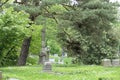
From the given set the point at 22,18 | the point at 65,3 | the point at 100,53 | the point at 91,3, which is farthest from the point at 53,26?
the point at 22,18

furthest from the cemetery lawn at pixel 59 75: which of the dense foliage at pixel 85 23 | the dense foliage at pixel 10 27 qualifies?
the dense foliage at pixel 85 23

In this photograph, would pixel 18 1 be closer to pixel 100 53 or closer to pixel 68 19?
pixel 68 19

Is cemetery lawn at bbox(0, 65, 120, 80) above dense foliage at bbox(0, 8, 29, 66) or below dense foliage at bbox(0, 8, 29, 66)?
below

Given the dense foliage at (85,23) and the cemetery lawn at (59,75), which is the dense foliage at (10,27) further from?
the dense foliage at (85,23)

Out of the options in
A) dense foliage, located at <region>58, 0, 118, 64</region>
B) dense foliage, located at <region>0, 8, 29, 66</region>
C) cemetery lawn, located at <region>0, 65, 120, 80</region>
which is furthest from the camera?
dense foliage, located at <region>58, 0, 118, 64</region>

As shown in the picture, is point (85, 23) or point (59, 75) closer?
point (59, 75)

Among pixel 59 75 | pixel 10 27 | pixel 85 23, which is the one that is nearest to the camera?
pixel 59 75

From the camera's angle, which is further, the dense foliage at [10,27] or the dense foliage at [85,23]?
the dense foliage at [85,23]

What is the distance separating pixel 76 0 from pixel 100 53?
28.2 feet

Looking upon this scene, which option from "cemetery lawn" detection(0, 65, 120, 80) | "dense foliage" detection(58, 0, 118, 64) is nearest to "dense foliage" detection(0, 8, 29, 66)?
"cemetery lawn" detection(0, 65, 120, 80)

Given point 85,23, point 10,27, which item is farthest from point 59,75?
point 85,23

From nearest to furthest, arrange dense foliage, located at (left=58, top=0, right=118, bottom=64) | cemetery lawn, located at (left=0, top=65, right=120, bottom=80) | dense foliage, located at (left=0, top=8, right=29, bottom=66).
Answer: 1. cemetery lawn, located at (left=0, top=65, right=120, bottom=80)
2. dense foliage, located at (left=0, top=8, right=29, bottom=66)
3. dense foliage, located at (left=58, top=0, right=118, bottom=64)

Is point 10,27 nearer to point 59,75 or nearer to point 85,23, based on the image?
point 59,75

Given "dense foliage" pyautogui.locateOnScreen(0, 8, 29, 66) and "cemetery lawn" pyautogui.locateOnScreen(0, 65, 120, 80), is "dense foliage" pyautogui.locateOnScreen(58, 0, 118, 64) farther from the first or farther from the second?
"dense foliage" pyautogui.locateOnScreen(0, 8, 29, 66)
